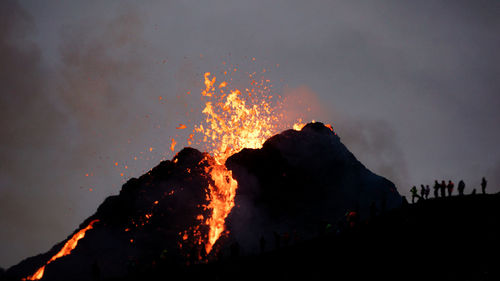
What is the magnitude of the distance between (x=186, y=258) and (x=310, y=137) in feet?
85.8

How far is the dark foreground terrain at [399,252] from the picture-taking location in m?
27.7

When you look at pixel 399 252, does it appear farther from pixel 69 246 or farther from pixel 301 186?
pixel 69 246

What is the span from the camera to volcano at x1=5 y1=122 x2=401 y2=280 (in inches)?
2194

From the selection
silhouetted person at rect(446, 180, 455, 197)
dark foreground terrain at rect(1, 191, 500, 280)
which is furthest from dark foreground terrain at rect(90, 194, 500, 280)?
silhouetted person at rect(446, 180, 455, 197)

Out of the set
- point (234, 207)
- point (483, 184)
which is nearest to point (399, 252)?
point (483, 184)

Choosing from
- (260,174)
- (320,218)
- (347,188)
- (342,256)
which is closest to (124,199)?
(260,174)

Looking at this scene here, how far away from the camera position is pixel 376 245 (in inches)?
1257

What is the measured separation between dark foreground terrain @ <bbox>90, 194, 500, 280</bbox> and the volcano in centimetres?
1836

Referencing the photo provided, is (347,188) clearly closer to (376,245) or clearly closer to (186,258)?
(186,258)

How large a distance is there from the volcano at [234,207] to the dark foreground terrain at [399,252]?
1836 centimetres

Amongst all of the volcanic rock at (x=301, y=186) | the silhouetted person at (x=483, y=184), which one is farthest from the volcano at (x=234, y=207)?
the silhouetted person at (x=483, y=184)

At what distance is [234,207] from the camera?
61.9 metres

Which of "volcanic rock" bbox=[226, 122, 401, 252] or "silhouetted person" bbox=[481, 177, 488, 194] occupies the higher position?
"volcanic rock" bbox=[226, 122, 401, 252]

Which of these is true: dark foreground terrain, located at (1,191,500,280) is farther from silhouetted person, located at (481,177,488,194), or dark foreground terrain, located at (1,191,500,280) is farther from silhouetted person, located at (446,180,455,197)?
silhouetted person, located at (446,180,455,197)
